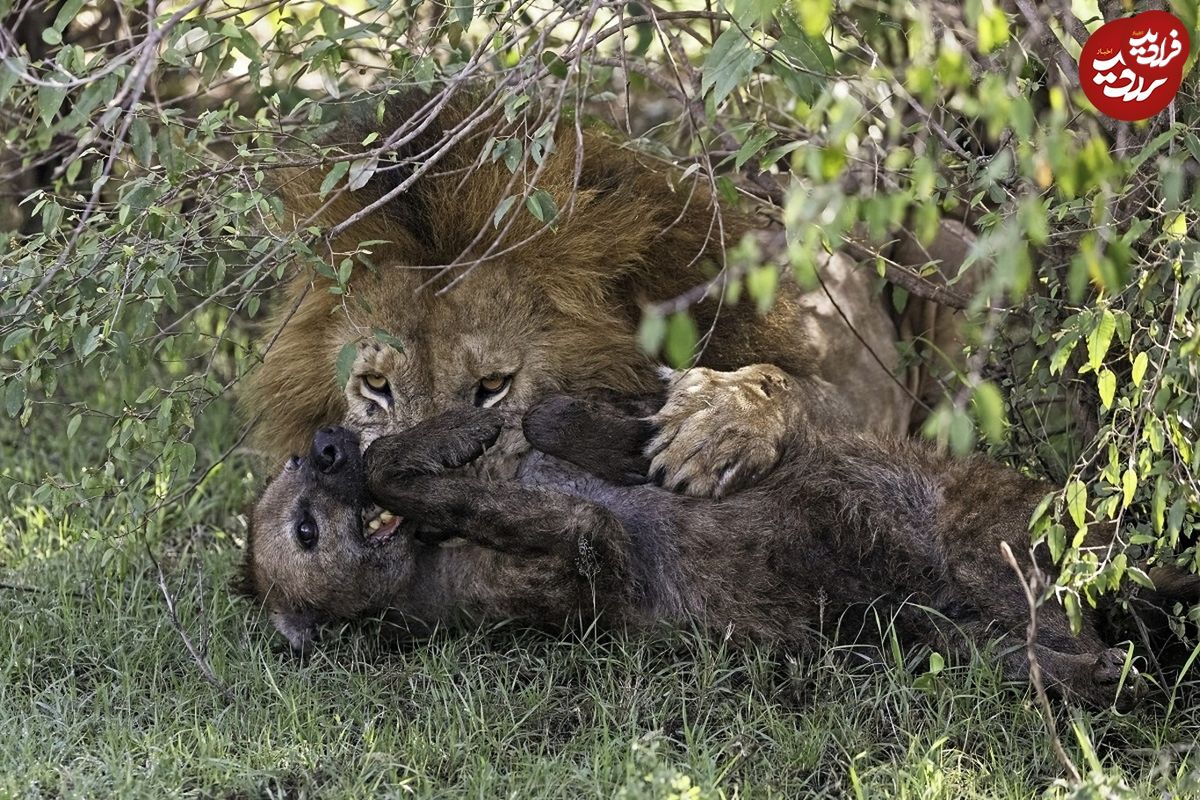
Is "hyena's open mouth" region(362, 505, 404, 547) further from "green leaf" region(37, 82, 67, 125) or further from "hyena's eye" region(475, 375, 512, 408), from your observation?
"green leaf" region(37, 82, 67, 125)

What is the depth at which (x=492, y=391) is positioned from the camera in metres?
4.00

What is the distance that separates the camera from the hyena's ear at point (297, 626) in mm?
3992

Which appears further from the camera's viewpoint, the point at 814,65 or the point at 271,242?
the point at 271,242

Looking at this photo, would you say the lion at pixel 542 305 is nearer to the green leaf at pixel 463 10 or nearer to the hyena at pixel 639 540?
the hyena at pixel 639 540

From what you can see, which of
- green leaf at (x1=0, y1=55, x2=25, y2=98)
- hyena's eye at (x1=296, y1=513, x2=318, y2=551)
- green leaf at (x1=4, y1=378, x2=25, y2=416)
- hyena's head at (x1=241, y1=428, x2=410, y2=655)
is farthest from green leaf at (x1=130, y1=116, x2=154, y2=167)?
hyena's eye at (x1=296, y1=513, x2=318, y2=551)

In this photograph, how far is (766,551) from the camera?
12.5 feet

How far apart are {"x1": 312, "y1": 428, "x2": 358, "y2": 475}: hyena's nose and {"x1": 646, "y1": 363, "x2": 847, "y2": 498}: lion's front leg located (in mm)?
815

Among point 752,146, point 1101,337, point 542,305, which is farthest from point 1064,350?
point 542,305

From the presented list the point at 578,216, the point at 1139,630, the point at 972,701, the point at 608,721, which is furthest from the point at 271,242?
the point at 1139,630

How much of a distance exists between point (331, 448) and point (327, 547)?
288 millimetres

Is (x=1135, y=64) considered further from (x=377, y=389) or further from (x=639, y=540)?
(x=377, y=389)

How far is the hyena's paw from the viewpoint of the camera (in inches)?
150

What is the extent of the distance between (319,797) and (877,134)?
9.72ft

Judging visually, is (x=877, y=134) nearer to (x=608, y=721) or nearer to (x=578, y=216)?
(x=578, y=216)
